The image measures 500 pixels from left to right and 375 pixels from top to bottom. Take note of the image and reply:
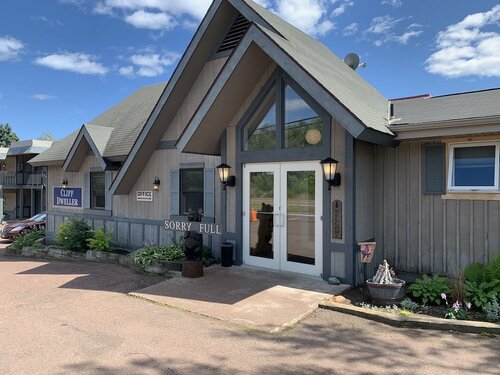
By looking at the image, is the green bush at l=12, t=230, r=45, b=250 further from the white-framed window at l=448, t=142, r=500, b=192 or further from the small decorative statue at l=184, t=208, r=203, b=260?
the white-framed window at l=448, t=142, r=500, b=192

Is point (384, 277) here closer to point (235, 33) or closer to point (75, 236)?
point (235, 33)

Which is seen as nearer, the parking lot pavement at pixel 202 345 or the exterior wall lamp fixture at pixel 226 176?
the parking lot pavement at pixel 202 345

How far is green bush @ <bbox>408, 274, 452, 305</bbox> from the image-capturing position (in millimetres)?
6070

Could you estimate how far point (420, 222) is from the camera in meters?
7.58

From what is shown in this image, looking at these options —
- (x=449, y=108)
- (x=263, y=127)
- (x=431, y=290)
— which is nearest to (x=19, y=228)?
(x=263, y=127)

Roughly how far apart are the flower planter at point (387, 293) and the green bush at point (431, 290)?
37cm

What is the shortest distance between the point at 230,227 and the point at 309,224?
211 centimetres

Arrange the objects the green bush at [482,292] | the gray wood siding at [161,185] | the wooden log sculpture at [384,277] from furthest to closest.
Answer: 1. the gray wood siding at [161,185]
2. the wooden log sculpture at [384,277]
3. the green bush at [482,292]

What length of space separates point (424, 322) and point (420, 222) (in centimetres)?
283

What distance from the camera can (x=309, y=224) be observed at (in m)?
7.69

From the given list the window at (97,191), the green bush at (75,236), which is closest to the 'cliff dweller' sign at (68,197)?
the window at (97,191)

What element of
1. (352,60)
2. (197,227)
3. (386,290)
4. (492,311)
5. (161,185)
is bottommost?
(492,311)

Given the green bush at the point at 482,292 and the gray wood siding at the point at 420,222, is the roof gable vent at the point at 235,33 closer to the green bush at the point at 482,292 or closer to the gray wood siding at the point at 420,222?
the gray wood siding at the point at 420,222

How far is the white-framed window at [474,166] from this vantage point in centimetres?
686
